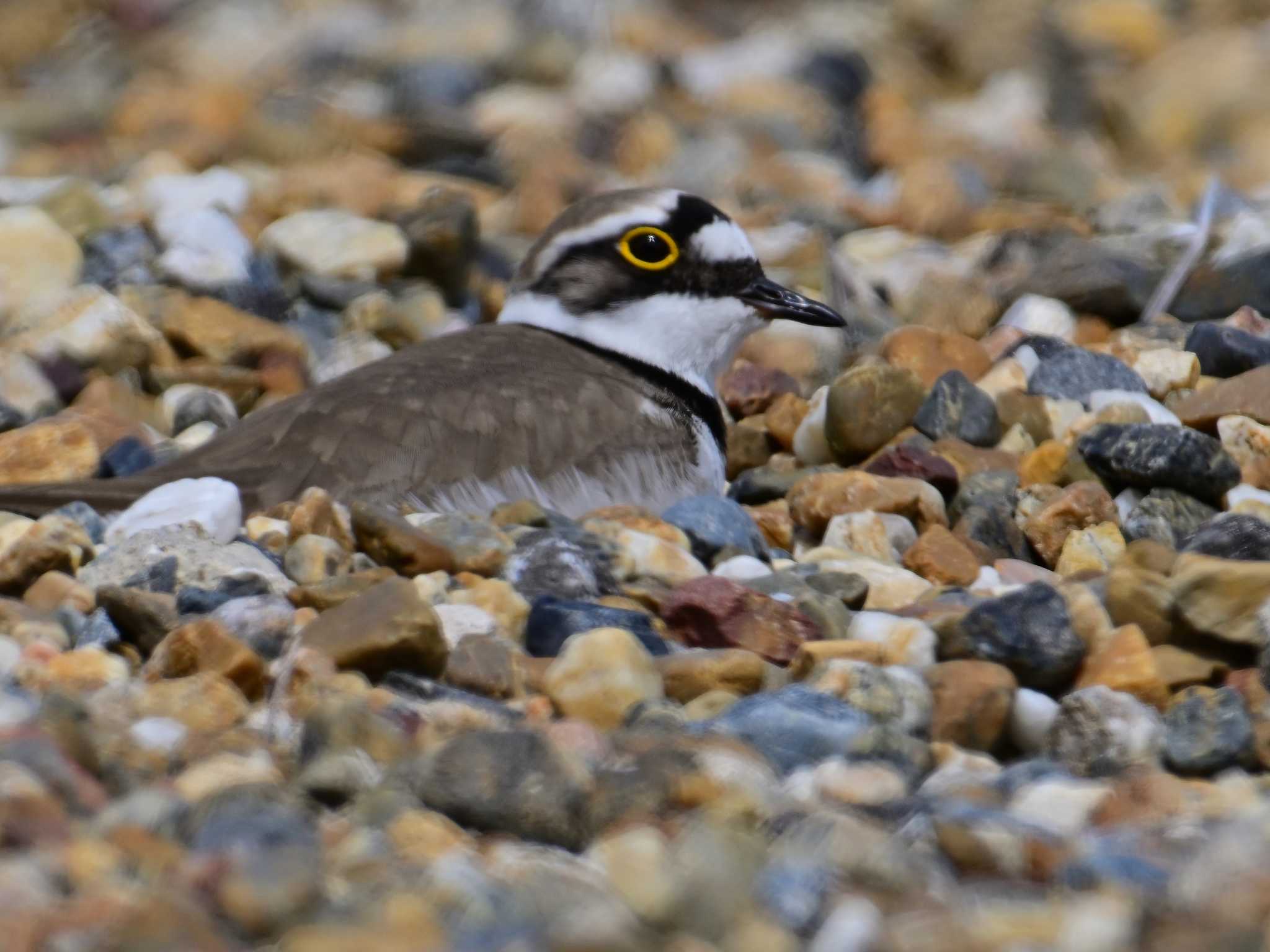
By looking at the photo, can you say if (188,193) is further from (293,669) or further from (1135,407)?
(293,669)

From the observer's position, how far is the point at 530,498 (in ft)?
14.5

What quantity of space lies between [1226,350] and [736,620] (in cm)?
230

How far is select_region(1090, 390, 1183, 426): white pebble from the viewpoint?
4789mm

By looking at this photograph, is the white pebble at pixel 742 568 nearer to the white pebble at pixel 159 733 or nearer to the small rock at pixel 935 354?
the white pebble at pixel 159 733

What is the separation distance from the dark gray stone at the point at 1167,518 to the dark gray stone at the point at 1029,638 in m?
1.03

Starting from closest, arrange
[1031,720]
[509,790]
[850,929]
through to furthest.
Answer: [850,929]
[509,790]
[1031,720]

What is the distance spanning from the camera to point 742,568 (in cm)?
387

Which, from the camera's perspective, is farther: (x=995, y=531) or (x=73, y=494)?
(x=995, y=531)

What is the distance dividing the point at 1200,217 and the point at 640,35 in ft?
14.6

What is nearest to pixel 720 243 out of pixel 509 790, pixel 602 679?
pixel 602 679

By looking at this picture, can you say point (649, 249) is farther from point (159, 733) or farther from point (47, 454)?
point (159, 733)

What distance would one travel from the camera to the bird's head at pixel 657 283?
5160 millimetres

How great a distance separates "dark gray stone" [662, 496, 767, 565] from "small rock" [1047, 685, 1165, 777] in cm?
110

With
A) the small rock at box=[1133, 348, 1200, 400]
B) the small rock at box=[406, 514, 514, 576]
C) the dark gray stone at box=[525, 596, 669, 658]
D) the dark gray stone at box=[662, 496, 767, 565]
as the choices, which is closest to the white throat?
the small rock at box=[1133, 348, 1200, 400]
